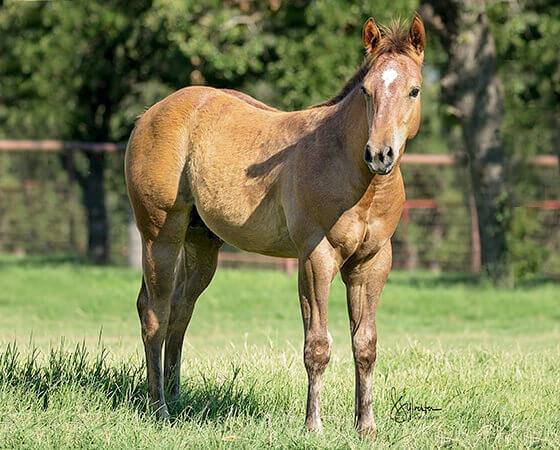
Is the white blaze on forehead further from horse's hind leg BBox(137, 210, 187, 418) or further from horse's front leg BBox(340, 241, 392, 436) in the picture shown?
horse's hind leg BBox(137, 210, 187, 418)

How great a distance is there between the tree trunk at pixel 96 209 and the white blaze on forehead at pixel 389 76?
12.8m

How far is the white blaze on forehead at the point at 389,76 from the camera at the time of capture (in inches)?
179

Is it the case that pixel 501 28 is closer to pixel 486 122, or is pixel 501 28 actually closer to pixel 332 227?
pixel 486 122

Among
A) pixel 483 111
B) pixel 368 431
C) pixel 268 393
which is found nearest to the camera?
pixel 368 431

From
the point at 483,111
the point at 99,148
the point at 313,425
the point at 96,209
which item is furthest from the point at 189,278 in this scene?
the point at 96,209

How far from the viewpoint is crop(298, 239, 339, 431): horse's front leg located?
15.8 ft

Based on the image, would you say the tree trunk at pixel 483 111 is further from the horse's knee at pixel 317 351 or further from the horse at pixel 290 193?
the horse's knee at pixel 317 351

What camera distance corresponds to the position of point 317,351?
487 cm

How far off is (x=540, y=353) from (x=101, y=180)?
11.0m

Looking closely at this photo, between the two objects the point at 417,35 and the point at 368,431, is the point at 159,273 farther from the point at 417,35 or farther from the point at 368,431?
the point at 417,35

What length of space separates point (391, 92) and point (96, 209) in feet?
43.1

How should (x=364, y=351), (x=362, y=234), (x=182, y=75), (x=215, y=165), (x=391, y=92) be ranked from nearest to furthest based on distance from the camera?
1. (x=391, y=92)
2. (x=362, y=234)
3. (x=364, y=351)
4. (x=215, y=165)
5. (x=182, y=75)

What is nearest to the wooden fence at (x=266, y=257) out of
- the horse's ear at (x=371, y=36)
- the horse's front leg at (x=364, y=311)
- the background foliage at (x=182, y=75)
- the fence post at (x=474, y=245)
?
the fence post at (x=474, y=245)
